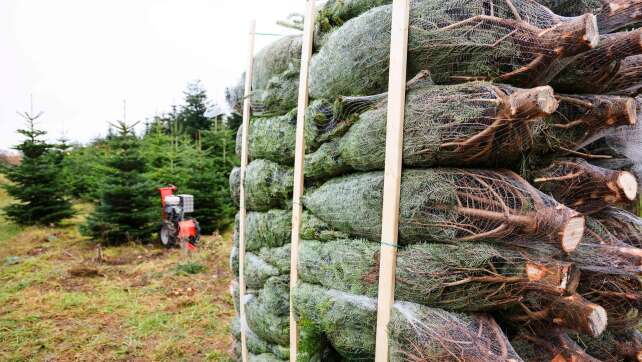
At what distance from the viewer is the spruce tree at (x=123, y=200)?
10516mm

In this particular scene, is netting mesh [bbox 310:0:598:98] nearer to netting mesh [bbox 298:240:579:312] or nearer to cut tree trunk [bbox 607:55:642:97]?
cut tree trunk [bbox 607:55:642:97]

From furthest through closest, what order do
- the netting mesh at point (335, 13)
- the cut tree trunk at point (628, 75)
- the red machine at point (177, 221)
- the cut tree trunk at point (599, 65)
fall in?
the red machine at point (177, 221), the netting mesh at point (335, 13), the cut tree trunk at point (628, 75), the cut tree trunk at point (599, 65)

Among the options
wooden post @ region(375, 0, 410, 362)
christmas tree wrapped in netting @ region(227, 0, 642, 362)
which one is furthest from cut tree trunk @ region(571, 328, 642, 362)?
wooden post @ region(375, 0, 410, 362)

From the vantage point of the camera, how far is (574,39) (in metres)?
1.83

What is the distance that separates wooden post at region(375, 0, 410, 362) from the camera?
200 centimetres

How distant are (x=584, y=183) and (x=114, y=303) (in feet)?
22.1

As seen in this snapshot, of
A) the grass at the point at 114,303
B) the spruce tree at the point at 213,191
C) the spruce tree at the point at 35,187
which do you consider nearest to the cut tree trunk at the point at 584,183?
the grass at the point at 114,303

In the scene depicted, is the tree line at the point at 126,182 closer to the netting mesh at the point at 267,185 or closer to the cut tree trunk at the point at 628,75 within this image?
the netting mesh at the point at 267,185

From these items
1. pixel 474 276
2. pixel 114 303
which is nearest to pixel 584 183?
pixel 474 276

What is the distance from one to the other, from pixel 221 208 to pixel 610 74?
11.3 m

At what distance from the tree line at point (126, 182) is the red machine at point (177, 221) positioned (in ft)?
1.88

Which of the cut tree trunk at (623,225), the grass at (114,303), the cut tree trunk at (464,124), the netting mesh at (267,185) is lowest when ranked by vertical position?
the grass at (114,303)

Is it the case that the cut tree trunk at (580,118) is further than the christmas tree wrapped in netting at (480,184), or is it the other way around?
the cut tree trunk at (580,118)

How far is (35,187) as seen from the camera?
508 inches
